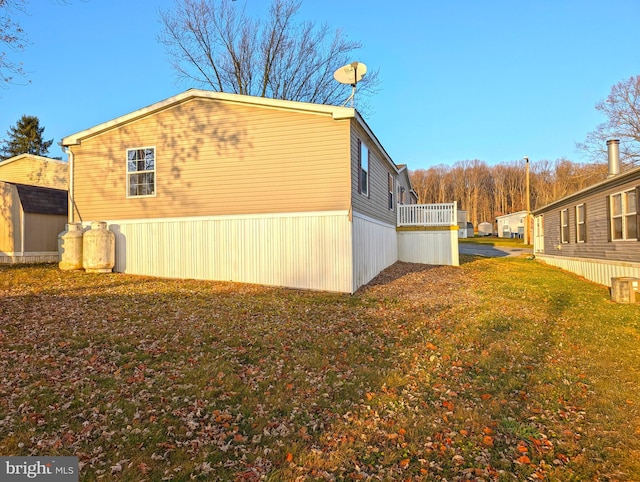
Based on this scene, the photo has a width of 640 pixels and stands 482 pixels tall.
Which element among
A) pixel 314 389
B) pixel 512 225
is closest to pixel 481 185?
pixel 512 225

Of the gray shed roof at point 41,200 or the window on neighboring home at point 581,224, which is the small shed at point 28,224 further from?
the window on neighboring home at point 581,224

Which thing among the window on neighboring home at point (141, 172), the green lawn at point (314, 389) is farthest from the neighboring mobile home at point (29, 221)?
the green lawn at point (314, 389)

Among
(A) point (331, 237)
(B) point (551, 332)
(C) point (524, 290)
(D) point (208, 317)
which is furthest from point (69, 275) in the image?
(C) point (524, 290)

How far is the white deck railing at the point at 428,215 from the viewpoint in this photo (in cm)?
1664

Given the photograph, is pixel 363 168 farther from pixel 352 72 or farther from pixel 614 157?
pixel 614 157

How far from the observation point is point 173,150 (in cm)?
1154

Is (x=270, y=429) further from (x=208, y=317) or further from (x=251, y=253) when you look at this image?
(x=251, y=253)

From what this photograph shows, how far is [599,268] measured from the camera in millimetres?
13391

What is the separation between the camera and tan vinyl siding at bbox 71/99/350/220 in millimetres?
10062

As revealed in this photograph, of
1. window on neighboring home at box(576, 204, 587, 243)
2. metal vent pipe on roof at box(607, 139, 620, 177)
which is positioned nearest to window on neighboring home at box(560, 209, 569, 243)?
window on neighboring home at box(576, 204, 587, 243)

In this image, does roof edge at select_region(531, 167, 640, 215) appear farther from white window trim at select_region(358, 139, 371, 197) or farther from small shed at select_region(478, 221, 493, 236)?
small shed at select_region(478, 221, 493, 236)

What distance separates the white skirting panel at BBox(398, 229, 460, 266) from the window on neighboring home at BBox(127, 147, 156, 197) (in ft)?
34.7

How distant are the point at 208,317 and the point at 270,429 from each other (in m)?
3.75

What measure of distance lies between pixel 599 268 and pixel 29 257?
19758mm
